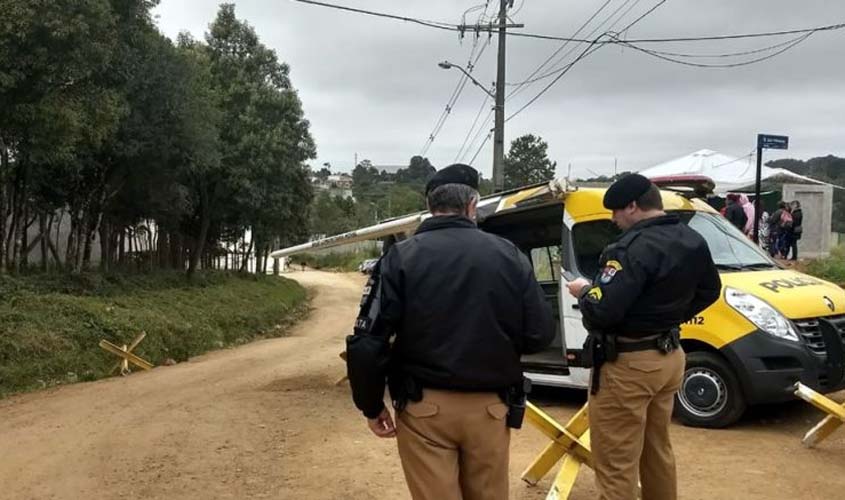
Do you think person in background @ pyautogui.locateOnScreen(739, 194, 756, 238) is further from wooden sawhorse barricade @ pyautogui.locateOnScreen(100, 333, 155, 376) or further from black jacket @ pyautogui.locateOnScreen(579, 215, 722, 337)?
black jacket @ pyautogui.locateOnScreen(579, 215, 722, 337)

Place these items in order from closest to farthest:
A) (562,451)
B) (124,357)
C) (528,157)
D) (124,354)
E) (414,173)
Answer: (562,451), (124,354), (124,357), (528,157), (414,173)

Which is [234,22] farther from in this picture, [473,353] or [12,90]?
[473,353]

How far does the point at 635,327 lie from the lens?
4020 millimetres

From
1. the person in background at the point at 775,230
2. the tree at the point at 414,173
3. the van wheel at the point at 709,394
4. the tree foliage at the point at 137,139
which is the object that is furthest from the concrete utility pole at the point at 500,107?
the tree at the point at 414,173

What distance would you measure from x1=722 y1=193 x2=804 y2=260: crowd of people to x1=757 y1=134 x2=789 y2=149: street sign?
17.4 feet

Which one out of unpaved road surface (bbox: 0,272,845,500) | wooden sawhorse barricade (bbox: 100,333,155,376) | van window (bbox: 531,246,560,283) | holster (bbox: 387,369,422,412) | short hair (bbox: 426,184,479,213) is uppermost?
short hair (bbox: 426,184,479,213)

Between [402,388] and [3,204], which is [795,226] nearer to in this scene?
[402,388]

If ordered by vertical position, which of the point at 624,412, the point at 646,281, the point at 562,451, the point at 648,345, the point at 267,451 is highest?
the point at 646,281

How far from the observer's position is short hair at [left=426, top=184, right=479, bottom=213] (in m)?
3.36

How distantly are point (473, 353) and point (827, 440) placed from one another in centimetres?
469

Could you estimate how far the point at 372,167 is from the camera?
13412 centimetres

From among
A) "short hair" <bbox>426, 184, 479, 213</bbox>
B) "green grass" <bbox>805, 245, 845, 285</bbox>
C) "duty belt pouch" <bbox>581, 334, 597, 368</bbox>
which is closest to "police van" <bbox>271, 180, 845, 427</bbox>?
"duty belt pouch" <bbox>581, 334, 597, 368</bbox>

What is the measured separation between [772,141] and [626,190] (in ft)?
27.2

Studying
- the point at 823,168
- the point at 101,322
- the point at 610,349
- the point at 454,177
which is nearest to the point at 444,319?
the point at 454,177
